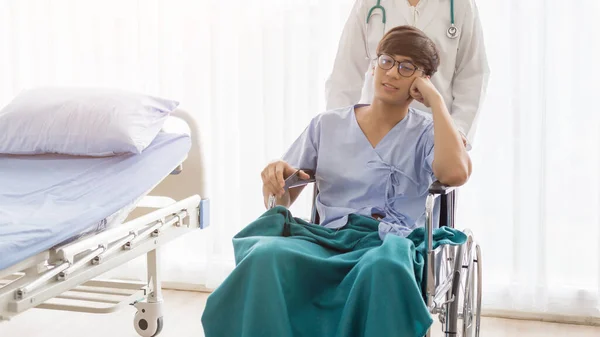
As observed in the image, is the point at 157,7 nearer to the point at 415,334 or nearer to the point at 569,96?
the point at 569,96

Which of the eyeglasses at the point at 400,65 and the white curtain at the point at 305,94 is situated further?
the white curtain at the point at 305,94

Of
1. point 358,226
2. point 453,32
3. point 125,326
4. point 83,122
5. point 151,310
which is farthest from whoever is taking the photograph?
point 125,326

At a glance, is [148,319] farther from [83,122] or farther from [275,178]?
[275,178]

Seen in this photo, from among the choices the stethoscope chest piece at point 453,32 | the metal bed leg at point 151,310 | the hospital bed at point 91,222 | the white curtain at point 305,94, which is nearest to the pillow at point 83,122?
the hospital bed at point 91,222

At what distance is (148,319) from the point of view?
2893mm

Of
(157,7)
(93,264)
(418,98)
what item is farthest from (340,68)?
(157,7)

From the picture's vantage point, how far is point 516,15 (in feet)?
10.0

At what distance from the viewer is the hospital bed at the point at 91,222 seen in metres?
2.03

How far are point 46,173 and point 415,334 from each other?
4.95ft

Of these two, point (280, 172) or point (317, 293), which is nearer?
point (317, 293)

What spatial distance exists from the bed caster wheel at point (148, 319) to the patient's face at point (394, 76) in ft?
4.11

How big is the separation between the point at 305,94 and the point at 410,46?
1.25 m

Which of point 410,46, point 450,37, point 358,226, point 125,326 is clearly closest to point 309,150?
point 358,226

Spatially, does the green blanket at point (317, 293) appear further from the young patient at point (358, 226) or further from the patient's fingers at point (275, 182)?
the patient's fingers at point (275, 182)
